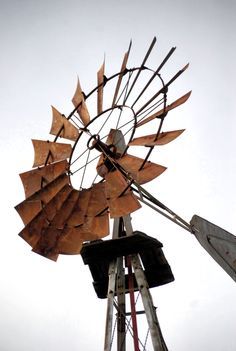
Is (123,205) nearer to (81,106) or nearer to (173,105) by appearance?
(173,105)

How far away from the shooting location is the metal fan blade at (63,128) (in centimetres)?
664

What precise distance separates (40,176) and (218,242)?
2932 mm

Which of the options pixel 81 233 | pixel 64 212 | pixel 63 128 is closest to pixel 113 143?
pixel 63 128

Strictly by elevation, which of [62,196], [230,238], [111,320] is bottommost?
[111,320]

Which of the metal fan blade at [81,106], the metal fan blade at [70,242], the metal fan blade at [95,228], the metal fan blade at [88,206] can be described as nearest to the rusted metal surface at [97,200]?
the metal fan blade at [88,206]

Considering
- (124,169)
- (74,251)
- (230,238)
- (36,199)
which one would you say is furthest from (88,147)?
(230,238)

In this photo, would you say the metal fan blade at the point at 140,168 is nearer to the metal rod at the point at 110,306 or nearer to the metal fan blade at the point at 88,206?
the metal fan blade at the point at 88,206

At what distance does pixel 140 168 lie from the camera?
19.2ft

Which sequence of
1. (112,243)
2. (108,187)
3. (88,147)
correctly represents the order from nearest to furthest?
(112,243) → (108,187) → (88,147)

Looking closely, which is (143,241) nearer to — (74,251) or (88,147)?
(74,251)

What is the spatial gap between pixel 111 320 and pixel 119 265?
91cm

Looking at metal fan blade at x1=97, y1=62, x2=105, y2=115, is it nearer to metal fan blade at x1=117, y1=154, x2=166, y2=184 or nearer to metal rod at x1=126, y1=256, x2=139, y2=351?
Result: metal fan blade at x1=117, y1=154, x2=166, y2=184

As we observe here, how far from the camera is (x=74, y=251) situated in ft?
18.5

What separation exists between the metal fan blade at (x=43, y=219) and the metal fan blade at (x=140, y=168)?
0.97 m
